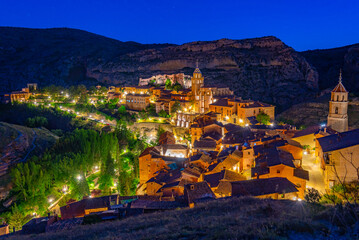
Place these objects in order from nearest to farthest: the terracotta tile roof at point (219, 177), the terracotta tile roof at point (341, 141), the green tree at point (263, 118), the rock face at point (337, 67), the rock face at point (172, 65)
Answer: the terracotta tile roof at point (341, 141) < the terracotta tile roof at point (219, 177) < the green tree at point (263, 118) < the rock face at point (337, 67) < the rock face at point (172, 65)

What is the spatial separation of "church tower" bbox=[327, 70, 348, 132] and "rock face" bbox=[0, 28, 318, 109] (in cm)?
4709

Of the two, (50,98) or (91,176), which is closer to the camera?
(91,176)

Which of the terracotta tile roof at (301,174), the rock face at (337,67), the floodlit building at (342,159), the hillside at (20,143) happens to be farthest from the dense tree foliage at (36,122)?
the rock face at (337,67)

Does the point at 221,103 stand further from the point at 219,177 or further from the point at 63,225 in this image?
the point at 63,225

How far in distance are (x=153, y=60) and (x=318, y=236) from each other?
351 feet

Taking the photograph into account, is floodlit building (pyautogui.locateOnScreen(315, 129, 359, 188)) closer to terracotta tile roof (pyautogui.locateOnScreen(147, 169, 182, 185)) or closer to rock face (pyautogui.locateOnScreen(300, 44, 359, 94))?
terracotta tile roof (pyautogui.locateOnScreen(147, 169, 182, 185))

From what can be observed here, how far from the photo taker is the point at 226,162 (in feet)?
85.1

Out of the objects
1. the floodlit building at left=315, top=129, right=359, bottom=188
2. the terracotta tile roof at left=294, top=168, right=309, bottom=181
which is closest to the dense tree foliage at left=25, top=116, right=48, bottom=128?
the terracotta tile roof at left=294, top=168, right=309, bottom=181

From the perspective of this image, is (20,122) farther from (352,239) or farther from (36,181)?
(352,239)

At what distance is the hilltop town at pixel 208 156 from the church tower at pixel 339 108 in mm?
100

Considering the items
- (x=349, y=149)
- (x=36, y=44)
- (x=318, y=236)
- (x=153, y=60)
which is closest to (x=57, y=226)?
(x=318, y=236)

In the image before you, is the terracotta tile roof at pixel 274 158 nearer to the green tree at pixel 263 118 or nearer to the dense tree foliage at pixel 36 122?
the green tree at pixel 263 118

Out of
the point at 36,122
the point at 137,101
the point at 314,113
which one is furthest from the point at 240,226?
the point at 314,113

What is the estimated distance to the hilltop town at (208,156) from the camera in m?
18.8
